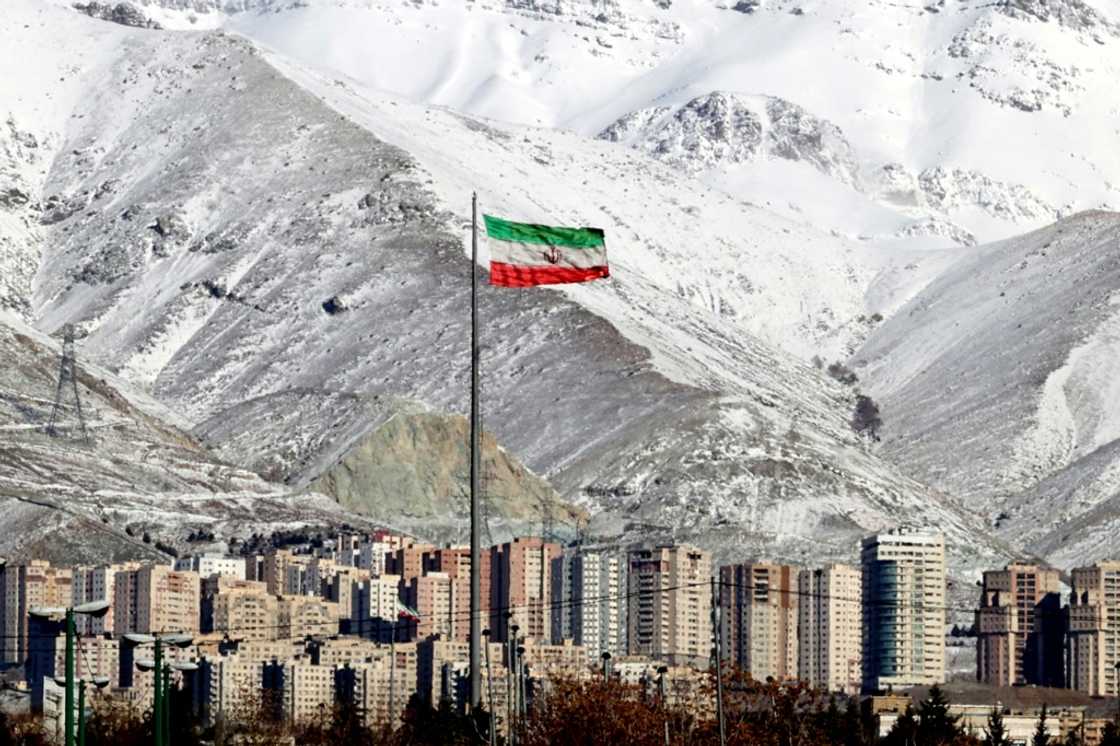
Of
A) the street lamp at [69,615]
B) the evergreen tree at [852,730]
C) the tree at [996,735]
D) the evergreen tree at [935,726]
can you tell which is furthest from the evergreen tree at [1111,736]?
the street lamp at [69,615]

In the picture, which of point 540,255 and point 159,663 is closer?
point 159,663

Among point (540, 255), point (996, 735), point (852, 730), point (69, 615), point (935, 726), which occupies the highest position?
point (540, 255)

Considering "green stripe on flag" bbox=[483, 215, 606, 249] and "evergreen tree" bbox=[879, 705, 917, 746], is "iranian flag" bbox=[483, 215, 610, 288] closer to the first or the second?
"green stripe on flag" bbox=[483, 215, 606, 249]

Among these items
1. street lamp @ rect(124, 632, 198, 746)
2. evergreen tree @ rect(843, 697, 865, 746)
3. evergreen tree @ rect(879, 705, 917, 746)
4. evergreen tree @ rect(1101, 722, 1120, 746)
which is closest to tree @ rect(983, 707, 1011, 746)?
evergreen tree @ rect(879, 705, 917, 746)

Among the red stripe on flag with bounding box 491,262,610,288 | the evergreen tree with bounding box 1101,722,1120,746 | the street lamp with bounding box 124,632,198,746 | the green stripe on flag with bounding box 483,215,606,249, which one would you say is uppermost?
the green stripe on flag with bounding box 483,215,606,249

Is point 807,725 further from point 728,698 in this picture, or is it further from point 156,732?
point 156,732

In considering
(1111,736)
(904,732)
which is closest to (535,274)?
(904,732)

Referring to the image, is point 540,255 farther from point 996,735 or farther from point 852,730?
point 852,730
